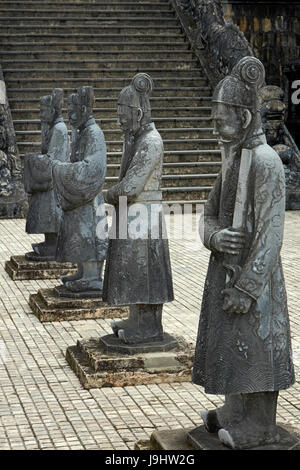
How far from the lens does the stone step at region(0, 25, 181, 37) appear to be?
17516 mm

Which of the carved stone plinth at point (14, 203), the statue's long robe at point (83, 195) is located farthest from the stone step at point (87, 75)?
the statue's long robe at point (83, 195)

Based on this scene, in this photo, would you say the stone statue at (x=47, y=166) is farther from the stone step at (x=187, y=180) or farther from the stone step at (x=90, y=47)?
the stone step at (x=90, y=47)

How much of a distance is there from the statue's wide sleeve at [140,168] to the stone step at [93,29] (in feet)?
39.7

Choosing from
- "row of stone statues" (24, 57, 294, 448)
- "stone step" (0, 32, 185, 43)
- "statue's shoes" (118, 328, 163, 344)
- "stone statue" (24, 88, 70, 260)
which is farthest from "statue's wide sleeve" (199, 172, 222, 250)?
"stone step" (0, 32, 185, 43)

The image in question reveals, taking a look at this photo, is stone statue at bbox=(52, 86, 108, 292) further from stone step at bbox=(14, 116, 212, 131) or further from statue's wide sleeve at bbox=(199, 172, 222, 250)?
stone step at bbox=(14, 116, 212, 131)

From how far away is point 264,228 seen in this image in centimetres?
396

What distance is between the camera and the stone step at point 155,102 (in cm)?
1622

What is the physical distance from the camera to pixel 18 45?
674 inches

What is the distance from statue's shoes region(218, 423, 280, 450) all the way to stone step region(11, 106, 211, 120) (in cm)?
1243

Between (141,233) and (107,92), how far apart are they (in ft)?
35.5

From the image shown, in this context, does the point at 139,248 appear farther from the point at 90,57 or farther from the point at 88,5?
the point at 88,5

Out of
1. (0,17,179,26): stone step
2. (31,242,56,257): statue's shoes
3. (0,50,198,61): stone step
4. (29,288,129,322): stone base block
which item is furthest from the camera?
(0,17,179,26): stone step
